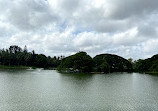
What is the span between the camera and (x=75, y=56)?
7194 cm

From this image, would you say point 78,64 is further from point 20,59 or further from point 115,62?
point 20,59

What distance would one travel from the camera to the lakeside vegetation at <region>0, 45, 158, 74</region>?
234ft

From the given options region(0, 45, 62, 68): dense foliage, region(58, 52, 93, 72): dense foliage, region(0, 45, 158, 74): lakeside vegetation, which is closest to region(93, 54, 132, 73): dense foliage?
region(0, 45, 158, 74): lakeside vegetation

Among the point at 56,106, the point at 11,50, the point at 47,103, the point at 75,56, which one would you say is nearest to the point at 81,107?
the point at 56,106

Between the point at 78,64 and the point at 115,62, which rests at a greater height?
the point at 115,62

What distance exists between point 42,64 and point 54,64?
1393 cm

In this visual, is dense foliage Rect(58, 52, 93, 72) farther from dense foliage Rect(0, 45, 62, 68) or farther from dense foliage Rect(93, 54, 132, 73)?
dense foliage Rect(0, 45, 62, 68)

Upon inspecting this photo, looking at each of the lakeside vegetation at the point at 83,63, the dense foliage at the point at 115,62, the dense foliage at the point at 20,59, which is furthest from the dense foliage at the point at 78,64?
the dense foliage at the point at 20,59

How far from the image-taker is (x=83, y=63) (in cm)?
7000

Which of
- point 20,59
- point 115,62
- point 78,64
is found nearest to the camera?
point 78,64

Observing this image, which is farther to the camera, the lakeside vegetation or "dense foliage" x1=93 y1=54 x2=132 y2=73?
"dense foliage" x1=93 y1=54 x2=132 y2=73

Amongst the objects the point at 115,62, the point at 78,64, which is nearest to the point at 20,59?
the point at 78,64

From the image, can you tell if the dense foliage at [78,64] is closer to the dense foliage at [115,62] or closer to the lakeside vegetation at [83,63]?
the lakeside vegetation at [83,63]

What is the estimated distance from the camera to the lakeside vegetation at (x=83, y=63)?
71312 millimetres
